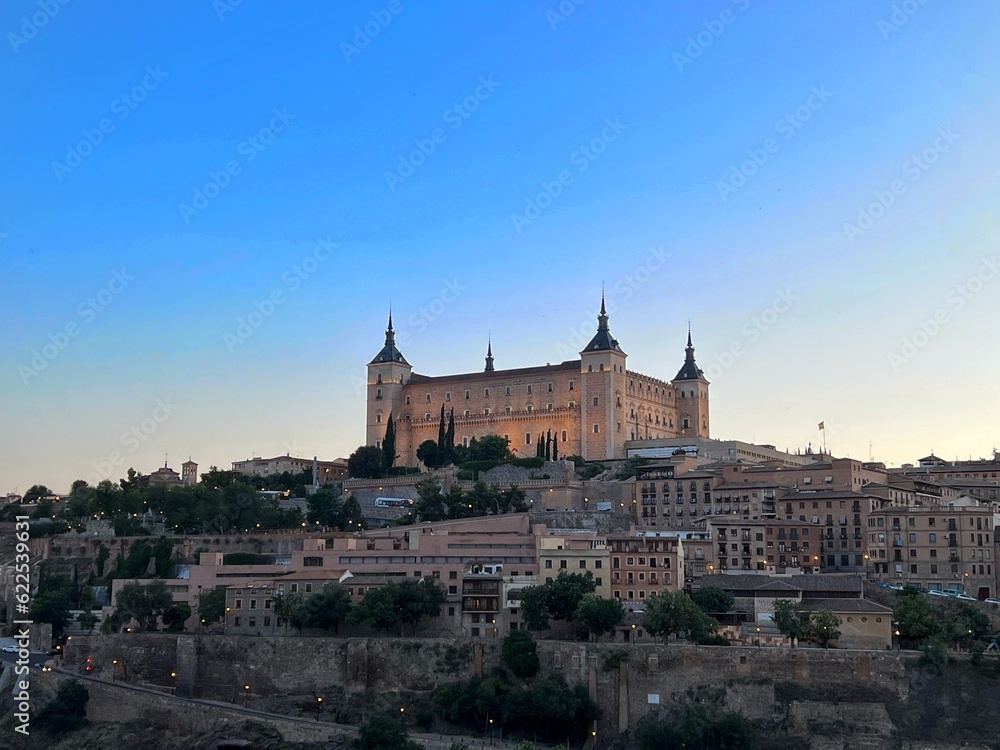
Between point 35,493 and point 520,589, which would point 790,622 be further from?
point 35,493

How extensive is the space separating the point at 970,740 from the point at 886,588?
40.8 ft

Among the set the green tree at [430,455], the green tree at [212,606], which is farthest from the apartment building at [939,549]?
the green tree at [430,455]

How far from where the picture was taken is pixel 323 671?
58125mm

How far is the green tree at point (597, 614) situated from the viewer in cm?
5634

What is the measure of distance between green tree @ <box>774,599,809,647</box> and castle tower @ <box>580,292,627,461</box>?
4464cm

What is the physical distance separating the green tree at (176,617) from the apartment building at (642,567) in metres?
21.1

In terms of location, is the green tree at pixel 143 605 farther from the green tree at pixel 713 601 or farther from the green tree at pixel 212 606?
the green tree at pixel 713 601

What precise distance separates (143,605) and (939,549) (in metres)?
38.9

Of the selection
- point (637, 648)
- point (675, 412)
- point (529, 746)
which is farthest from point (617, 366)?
point (529, 746)

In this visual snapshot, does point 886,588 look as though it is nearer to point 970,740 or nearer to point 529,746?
point 970,740

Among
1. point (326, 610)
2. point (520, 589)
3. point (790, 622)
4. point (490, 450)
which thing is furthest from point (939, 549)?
point (490, 450)

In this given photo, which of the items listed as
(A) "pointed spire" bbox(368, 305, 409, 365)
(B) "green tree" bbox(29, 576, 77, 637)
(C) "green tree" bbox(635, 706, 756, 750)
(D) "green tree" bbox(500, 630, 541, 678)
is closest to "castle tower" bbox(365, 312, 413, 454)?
(A) "pointed spire" bbox(368, 305, 409, 365)

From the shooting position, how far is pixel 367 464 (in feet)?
332

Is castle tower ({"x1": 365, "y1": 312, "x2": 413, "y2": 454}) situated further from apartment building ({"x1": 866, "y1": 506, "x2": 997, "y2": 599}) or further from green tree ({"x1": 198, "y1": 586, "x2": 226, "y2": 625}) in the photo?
apartment building ({"x1": 866, "y1": 506, "x2": 997, "y2": 599})
